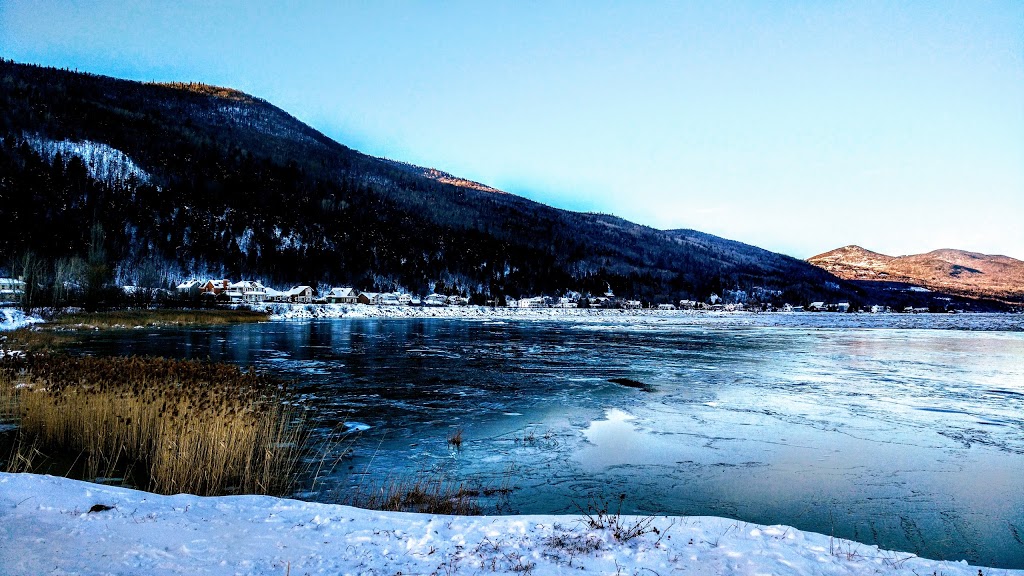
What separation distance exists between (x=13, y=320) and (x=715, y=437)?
4718 centimetres

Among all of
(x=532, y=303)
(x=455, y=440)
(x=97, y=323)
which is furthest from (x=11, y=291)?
(x=532, y=303)

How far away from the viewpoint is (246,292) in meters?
109

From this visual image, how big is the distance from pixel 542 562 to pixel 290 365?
71.7 ft

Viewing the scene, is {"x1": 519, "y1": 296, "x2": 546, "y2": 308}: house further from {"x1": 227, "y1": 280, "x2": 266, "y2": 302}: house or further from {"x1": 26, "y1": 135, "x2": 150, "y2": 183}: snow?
{"x1": 26, "y1": 135, "x2": 150, "y2": 183}: snow

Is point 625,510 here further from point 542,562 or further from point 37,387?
point 37,387

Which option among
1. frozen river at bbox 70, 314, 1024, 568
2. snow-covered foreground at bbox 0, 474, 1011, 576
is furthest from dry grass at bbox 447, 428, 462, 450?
snow-covered foreground at bbox 0, 474, 1011, 576

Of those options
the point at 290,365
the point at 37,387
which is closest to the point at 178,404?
the point at 37,387

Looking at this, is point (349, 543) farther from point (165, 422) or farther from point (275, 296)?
point (275, 296)

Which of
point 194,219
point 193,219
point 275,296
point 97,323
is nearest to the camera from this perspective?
point 97,323

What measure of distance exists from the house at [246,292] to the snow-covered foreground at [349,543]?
4262 inches

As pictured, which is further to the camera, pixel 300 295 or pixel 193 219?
pixel 193 219

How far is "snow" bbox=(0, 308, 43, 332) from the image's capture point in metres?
36.5

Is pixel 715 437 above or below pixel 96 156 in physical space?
below

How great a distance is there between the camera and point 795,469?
10.5 meters
